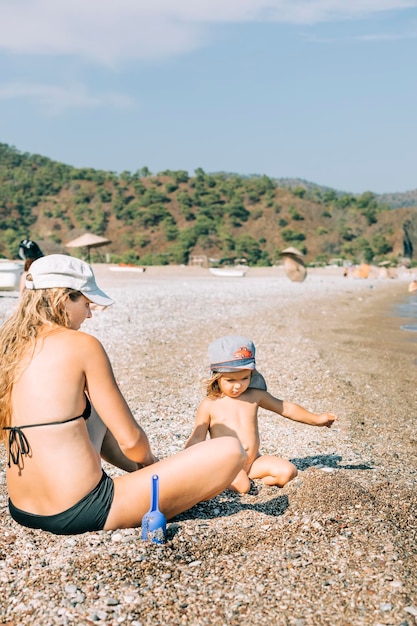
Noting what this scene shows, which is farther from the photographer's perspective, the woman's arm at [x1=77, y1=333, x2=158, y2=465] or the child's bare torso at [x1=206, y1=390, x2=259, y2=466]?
the child's bare torso at [x1=206, y1=390, x2=259, y2=466]

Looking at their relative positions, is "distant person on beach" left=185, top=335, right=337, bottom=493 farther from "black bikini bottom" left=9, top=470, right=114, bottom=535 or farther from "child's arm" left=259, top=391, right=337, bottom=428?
"black bikini bottom" left=9, top=470, right=114, bottom=535

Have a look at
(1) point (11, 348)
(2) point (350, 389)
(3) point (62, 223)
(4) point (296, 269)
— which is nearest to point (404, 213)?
(3) point (62, 223)

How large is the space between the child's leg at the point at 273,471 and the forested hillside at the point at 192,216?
191 ft

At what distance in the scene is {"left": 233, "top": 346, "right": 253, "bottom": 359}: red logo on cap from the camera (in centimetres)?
436

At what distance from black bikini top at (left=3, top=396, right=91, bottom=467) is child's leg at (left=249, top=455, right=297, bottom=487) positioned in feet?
4.88

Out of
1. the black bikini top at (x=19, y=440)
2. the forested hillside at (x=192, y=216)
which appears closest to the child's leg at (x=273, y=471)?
the black bikini top at (x=19, y=440)

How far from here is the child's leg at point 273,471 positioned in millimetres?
4426

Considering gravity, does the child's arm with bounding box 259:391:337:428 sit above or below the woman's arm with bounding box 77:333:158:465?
below

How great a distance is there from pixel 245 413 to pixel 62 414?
1620mm

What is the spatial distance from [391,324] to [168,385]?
10.3 metres

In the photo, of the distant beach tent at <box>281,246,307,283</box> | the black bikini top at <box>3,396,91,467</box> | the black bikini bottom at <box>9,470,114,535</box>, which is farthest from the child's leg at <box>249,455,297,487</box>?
the distant beach tent at <box>281,246,307,283</box>

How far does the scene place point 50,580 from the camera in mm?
3018

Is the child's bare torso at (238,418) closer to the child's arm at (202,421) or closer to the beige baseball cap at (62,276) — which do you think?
the child's arm at (202,421)

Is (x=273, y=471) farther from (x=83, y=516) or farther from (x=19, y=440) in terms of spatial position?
(x=19, y=440)
